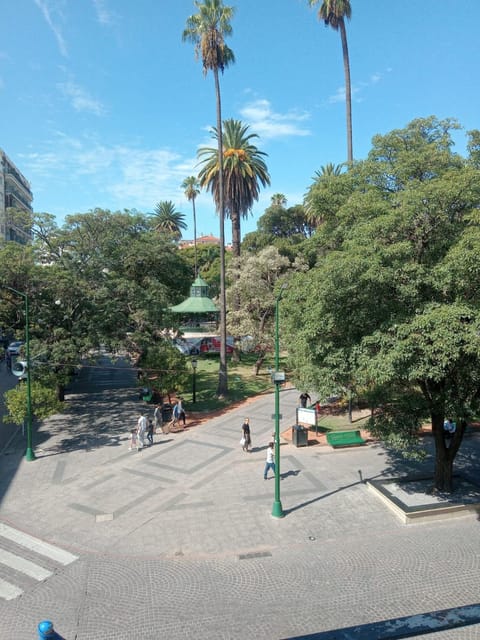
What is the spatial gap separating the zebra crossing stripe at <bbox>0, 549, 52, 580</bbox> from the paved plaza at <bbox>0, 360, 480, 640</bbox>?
0.04m

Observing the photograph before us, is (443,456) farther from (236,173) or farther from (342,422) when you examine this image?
(236,173)

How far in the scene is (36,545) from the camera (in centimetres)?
1152

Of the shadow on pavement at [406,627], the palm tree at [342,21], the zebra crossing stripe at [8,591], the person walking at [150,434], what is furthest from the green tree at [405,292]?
the palm tree at [342,21]

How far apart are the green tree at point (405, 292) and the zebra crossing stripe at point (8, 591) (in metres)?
8.79

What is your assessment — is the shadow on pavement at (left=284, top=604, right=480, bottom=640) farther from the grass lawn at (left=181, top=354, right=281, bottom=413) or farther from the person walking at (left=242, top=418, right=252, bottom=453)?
the grass lawn at (left=181, top=354, right=281, bottom=413)

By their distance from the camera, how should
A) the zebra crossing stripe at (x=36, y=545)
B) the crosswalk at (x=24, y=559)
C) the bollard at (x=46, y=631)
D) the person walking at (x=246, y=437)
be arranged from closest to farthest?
the bollard at (x=46, y=631)
the crosswalk at (x=24, y=559)
the zebra crossing stripe at (x=36, y=545)
the person walking at (x=246, y=437)

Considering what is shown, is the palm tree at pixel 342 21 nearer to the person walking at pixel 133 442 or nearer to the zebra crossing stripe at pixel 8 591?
the person walking at pixel 133 442

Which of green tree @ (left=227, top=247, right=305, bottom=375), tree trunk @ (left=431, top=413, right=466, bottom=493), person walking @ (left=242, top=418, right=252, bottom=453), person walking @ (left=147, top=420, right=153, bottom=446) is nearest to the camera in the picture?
tree trunk @ (left=431, top=413, right=466, bottom=493)

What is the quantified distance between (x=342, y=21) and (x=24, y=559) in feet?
107

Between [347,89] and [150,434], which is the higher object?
[347,89]

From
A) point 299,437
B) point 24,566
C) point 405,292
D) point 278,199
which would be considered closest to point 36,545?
Result: point 24,566

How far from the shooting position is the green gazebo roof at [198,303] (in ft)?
111

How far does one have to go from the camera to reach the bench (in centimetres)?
1842

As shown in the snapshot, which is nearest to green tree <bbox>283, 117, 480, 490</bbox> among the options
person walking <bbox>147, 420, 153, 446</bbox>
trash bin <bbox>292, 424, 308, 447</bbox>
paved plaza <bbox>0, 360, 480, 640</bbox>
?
paved plaza <bbox>0, 360, 480, 640</bbox>
